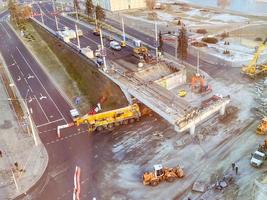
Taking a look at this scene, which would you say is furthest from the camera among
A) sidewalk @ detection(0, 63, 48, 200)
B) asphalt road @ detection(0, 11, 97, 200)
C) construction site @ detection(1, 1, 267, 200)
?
sidewalk @ detection(0, 63, 48, 200)

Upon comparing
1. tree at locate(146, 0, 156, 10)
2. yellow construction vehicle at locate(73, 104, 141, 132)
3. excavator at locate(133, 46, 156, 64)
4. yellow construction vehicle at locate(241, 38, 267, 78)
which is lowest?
yellow construction vehicle at locate(73, 104, 141, 132)

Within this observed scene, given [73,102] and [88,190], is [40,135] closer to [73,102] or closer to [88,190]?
[73,102]

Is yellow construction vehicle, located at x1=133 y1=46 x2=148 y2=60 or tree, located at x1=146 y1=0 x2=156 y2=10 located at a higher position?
tree, located at x1=146 y1=0 x2=156 y2=10

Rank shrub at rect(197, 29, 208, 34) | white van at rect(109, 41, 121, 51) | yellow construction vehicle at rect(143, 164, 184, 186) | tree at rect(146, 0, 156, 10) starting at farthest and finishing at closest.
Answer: tree at rect(146, 0, 156, 10) → shrub at rect(197, 29, 208, 34) → white van at rect(109, 41, 121, 51) → yellow construction vehicle at rect(143, 164, 184, 186)

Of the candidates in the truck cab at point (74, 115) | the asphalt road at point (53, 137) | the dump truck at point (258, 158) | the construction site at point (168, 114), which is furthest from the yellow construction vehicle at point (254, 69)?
the asphalt road at point (53, 137)

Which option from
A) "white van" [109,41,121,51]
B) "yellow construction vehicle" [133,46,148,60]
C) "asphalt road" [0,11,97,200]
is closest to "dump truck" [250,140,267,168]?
"asphalt road" [0,11,97,200]

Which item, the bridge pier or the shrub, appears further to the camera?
the shrub

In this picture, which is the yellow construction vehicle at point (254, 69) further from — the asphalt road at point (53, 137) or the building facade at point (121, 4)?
the building facade at point (121, 4)

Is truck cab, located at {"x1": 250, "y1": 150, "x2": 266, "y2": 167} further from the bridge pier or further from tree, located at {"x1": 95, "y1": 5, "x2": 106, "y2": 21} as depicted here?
tree, located at {"x1": 95, "y1": 5, "x2": 106, "y2": 21}
